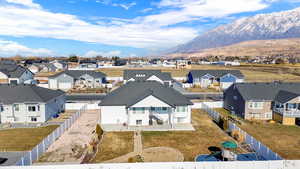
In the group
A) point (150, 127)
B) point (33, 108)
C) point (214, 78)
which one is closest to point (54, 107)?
point (33, 108)

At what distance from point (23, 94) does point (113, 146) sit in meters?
19.3

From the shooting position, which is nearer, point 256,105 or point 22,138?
point 22,138

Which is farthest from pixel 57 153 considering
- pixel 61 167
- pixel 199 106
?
pixel 199 106

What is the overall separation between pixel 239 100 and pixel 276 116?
20.7 feet

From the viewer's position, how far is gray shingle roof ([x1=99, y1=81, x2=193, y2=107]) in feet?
106

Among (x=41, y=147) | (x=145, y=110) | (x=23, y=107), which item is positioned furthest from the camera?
(x=23, y=107)

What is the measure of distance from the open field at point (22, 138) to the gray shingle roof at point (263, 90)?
108 feet

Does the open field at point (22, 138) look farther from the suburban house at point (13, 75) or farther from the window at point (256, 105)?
the suburban house at point (13, 75)

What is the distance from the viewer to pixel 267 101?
36.5 metres

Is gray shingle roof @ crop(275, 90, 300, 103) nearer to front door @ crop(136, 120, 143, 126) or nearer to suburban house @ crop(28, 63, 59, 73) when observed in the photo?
front door @ crop(136, 120, 143, 126)

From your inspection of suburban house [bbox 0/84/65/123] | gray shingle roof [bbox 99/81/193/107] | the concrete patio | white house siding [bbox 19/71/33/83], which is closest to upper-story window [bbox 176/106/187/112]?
gray shingle roof [bbox 99/81/193/107]

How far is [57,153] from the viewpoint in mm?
22672

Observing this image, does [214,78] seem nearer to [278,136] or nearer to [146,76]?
[146,76]

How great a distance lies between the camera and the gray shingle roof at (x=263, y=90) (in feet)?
121
